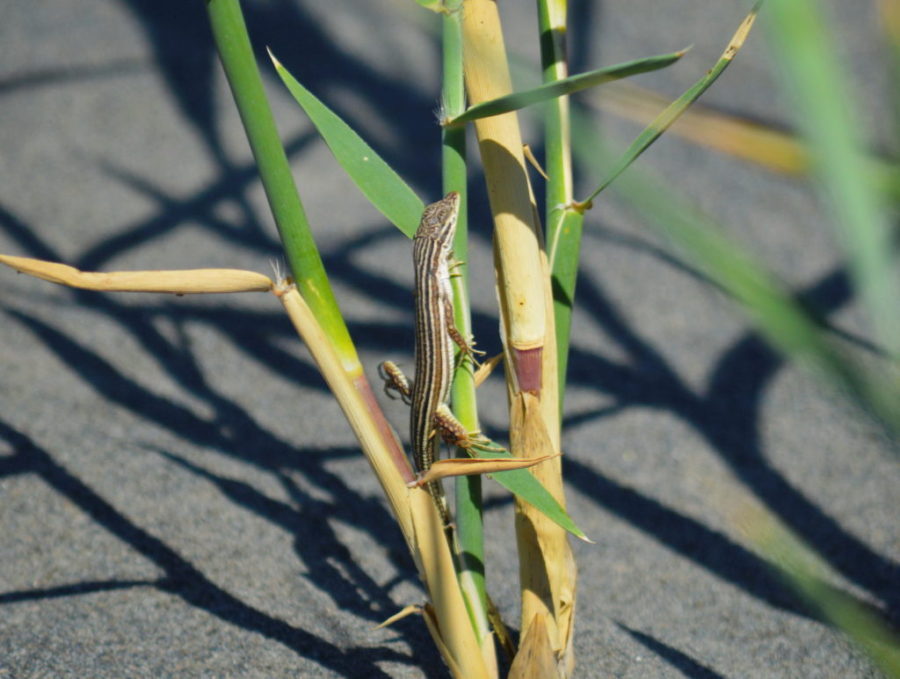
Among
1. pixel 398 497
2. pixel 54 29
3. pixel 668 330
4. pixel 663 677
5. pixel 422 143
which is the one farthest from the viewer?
pixel 54 29

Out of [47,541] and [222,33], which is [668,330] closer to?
[47,541]

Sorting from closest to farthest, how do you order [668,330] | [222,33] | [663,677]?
[222,33] < [663,677] < [668,330]

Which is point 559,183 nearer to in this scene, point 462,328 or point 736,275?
point 462,328

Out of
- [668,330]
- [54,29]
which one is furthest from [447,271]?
[54,29]

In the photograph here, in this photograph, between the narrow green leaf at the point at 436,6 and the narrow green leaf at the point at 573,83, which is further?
the narrow green leaf at the point at 436,6

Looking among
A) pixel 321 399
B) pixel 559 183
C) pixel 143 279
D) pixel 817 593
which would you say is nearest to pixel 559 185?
pixel 559 183

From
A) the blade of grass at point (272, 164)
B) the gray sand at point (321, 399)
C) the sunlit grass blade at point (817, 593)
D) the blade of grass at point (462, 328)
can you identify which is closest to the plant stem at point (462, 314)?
the blade of grass at point (462, 328)

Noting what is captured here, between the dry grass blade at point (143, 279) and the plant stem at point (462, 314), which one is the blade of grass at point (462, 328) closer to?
the plant stem at point (462, 314)
